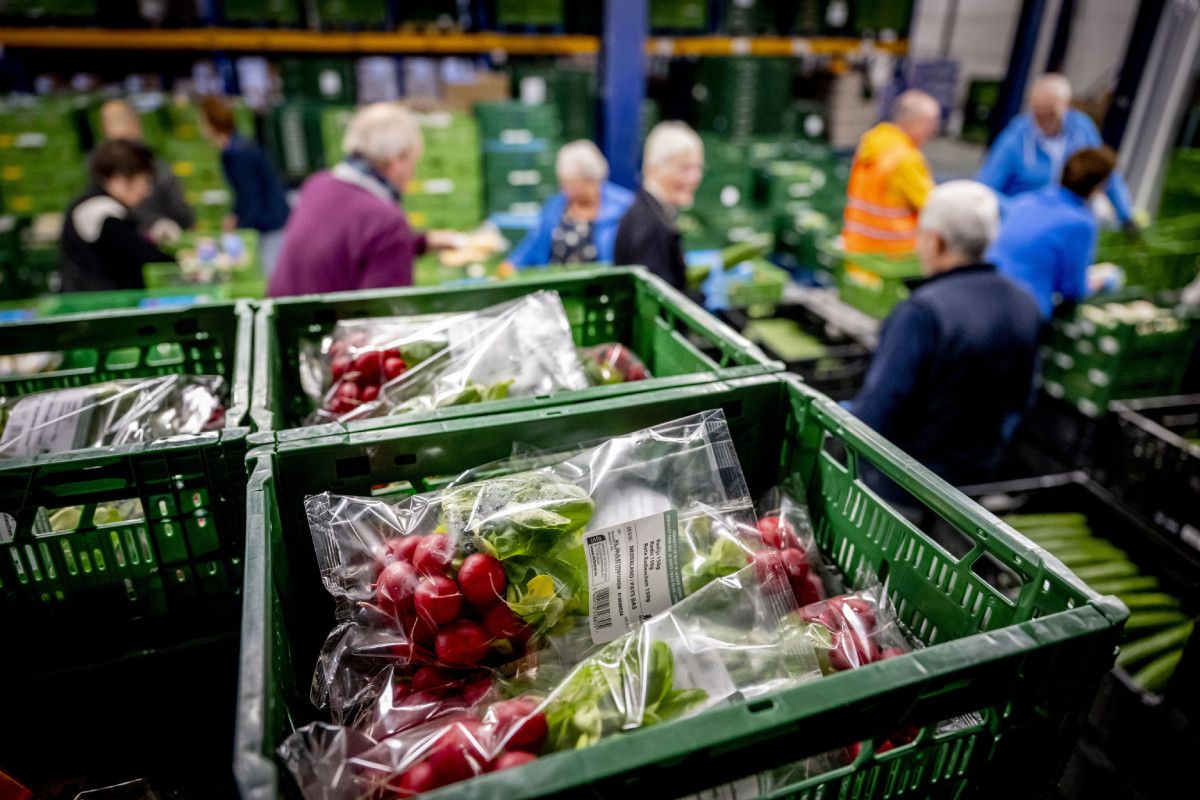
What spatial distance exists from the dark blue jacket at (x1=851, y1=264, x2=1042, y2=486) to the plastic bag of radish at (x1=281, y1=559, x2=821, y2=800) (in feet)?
4.77

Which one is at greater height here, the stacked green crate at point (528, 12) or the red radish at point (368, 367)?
the stacked green crate at point (528, 12)

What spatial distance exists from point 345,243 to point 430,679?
2.11m

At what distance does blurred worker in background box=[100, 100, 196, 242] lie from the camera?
15.9 ft

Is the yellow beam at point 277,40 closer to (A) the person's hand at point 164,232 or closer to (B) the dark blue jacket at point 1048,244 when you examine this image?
(A) the person's hand at point 164,232

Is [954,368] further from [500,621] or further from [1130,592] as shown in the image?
[500,621]

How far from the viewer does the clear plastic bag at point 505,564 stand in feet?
3.37

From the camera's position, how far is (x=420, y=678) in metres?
1.03

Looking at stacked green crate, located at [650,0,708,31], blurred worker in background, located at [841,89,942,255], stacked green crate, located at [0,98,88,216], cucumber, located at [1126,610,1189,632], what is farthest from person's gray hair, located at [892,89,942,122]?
stacked green crate, located at [0,98,88,216]

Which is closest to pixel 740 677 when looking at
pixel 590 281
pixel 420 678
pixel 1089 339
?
pixel 420 678

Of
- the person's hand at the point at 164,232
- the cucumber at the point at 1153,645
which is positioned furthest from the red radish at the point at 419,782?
the person's hand at the point at 164,232

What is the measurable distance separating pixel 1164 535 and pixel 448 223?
5.26m

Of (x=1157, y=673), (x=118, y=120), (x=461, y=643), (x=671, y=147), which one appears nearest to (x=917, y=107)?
(x=671, y=147)

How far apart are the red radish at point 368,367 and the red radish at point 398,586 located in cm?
71

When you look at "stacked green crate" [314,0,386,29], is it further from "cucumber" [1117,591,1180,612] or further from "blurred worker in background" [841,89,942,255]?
"cucumber" [1117,591,1180,612]
